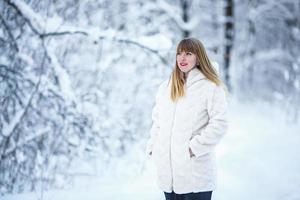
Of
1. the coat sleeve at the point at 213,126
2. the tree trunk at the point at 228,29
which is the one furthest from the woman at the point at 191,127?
the tree trunk at the point at 228,29

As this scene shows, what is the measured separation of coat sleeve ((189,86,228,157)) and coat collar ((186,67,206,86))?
163 millimetres

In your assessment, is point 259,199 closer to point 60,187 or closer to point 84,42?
point 60,187

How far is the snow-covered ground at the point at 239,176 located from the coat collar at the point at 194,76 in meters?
2.11

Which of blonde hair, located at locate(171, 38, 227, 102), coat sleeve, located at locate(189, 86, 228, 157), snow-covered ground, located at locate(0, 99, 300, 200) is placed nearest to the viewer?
coat sleeve, located at locate(189, 86, 228, 157)

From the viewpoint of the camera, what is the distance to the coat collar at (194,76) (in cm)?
331

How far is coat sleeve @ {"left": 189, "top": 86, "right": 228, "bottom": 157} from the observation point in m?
3.15

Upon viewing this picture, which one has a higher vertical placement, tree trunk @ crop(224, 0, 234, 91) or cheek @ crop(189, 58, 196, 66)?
tree trunk @ crop(224, 0, 234, 91)

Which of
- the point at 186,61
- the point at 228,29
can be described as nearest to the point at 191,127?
the point at 186,61

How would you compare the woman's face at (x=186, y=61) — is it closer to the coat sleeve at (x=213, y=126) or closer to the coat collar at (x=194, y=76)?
the coat collar at (x=194, y=76)

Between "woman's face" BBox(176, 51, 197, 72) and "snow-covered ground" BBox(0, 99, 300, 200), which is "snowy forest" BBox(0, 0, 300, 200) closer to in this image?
"snow-covered ground" BBox(0, 99, 300, 200)

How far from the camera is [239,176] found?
20.1 feet

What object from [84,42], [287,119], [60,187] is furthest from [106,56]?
[287,119]

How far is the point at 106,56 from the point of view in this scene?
6934 millimetres

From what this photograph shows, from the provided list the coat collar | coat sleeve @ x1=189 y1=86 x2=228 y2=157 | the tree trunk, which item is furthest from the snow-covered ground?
the tree trunk
